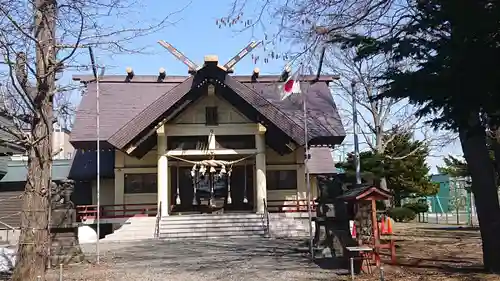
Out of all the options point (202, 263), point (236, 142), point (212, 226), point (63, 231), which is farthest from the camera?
point (236, 142)

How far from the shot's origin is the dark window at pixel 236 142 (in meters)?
27.8

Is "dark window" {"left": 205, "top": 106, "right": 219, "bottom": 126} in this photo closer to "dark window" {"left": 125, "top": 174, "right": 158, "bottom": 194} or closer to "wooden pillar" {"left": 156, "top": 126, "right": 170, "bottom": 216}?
"wooden pillar" {"left": 156, "top": 126, "right": 170, "bottom": 216}

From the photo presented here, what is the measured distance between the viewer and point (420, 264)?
13.5 metres

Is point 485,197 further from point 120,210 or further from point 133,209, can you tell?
point 120,210

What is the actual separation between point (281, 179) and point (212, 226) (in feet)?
21.3

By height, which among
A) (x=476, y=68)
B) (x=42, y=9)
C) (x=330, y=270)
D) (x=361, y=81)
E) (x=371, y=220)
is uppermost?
(x=361, y=81)

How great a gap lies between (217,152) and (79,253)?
12.6 m

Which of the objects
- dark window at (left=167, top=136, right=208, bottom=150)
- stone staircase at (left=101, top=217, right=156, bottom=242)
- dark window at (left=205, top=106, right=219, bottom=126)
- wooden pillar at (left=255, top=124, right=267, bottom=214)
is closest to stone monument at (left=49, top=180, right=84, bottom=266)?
stone staircase at (left=101, top=217, right=156, bottom=242)

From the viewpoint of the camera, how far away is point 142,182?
94.4 feet

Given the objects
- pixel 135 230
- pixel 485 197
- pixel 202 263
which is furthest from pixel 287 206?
pixel 485 197

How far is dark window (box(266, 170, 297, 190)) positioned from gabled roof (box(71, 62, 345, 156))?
3.13 meters

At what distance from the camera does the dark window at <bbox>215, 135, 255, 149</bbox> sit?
91.0 ft

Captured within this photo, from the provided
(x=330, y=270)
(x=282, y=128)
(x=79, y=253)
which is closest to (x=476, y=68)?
(x=330, y=270)

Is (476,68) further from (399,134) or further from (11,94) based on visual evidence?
(399,134)
